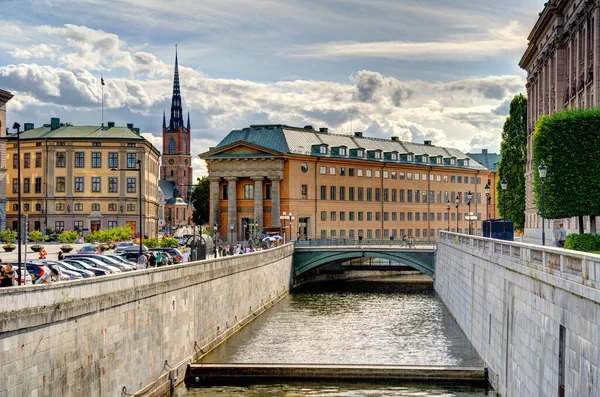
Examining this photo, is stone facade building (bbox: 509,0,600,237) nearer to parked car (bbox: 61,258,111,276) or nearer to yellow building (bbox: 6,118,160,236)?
parked car (bbox: 61,258,111,276)

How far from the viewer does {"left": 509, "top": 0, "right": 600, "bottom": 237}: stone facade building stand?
69562mm

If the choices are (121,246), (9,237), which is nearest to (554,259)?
(121,246)

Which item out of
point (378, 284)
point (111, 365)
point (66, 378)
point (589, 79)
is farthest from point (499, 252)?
point (378, 284)

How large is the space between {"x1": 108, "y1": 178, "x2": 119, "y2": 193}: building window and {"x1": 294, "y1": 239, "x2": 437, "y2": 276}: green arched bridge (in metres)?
42.1

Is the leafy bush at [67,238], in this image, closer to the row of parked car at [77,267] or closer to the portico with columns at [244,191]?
the portico with columns at [244,191]

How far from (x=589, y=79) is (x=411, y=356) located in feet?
99.6

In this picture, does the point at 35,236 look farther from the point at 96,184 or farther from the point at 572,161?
the point at 572,161

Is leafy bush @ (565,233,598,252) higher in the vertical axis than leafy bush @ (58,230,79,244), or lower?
higher

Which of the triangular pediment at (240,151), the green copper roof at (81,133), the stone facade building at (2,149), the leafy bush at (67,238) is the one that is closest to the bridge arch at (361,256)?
the leafy bush at (67,238)

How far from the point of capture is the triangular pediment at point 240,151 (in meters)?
126

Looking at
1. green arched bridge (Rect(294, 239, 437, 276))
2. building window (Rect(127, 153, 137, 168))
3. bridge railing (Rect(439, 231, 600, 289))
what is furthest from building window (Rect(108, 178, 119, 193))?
bridge railing (Rect(439, 231, 600, 289))

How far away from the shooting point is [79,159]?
431 ft

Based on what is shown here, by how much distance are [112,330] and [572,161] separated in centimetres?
3460

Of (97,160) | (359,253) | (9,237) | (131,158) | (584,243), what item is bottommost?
(359,253)
